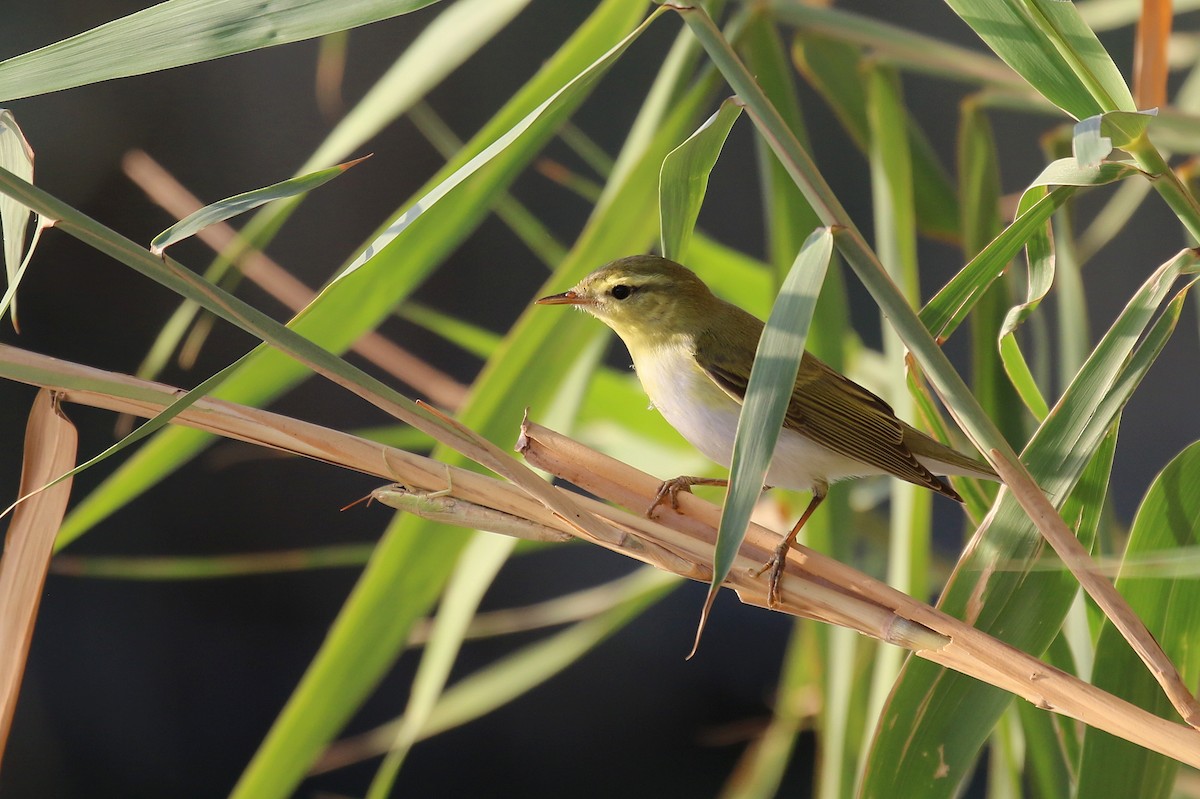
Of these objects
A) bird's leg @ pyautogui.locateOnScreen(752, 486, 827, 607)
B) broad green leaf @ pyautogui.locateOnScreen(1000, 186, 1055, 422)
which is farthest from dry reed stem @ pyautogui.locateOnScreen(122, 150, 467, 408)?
broad green leaf @ pyautogui.locateOnScreen(1000, 186, 1055, 422)

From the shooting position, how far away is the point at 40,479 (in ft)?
1.98

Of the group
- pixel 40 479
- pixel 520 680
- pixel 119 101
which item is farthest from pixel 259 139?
pixel 40 479

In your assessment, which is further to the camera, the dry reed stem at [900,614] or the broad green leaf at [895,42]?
the broad green leaf at [895,42]

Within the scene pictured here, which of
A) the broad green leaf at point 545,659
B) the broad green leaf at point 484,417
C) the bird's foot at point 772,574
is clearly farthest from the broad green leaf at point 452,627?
the broad green leaf at point 545,659

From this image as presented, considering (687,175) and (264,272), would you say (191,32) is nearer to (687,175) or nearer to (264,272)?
(687,175)

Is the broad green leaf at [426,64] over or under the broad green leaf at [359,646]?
over

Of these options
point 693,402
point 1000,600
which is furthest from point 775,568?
point 693,402

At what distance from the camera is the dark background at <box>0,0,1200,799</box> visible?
2402mm

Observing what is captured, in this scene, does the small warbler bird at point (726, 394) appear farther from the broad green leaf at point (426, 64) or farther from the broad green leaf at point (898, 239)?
the broad green leaf at point (426, 64)

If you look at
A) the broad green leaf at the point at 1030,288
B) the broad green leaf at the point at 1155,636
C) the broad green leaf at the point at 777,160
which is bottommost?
the broad green leaf at the point at 1155,636

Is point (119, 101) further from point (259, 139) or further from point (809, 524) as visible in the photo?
point (809, 524)

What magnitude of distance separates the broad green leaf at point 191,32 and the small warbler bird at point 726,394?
39 cm

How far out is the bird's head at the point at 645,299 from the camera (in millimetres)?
990

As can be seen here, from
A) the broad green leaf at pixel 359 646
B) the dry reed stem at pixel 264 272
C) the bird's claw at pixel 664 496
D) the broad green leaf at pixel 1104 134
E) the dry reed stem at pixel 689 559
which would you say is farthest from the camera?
the dry reed stem at pixel 264 272
